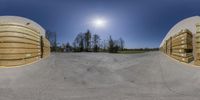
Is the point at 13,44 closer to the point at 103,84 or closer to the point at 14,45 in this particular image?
the point at 14,45

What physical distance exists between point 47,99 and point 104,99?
128 centimetres

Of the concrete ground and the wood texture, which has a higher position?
the wood texture

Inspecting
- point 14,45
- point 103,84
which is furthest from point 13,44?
point 103,84

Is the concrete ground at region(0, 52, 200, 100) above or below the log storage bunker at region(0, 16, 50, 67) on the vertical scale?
below

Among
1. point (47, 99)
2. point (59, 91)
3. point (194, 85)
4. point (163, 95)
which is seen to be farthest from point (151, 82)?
point (47, 99)

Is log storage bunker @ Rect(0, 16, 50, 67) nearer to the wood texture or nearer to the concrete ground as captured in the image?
the wood texture

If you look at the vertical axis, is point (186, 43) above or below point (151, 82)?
above

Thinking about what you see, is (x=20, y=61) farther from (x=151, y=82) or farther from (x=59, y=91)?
(x=151, y=82)

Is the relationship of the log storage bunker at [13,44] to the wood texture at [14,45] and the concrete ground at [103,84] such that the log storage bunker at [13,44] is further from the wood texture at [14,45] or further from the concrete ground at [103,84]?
the concrete ground at [103,84]

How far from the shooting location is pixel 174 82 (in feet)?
20.7

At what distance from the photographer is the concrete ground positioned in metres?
4.68

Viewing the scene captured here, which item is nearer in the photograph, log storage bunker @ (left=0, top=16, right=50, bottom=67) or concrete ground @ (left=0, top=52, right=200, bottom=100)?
concrete ground @ (left=0, top=52, right=200, bottom=100)

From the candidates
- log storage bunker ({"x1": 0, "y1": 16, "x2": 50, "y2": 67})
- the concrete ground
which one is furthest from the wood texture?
the concrete ground

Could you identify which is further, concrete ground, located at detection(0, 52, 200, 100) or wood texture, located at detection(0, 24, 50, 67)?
wood texture, located at detection(0, 24, 50, 67)
